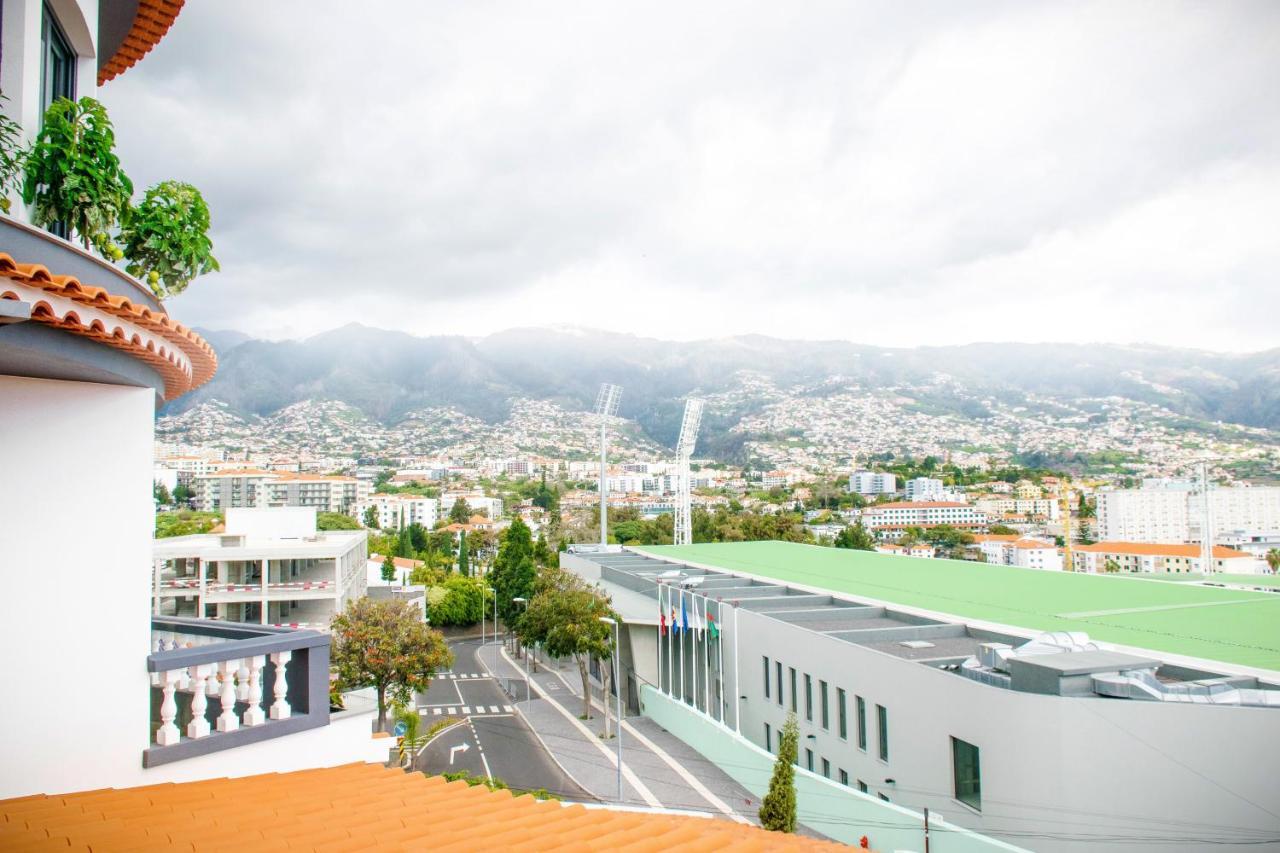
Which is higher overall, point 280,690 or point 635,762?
point 280,690

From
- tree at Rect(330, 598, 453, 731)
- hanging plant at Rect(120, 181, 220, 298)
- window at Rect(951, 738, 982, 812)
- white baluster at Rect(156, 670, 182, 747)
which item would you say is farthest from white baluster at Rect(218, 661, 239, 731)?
tree at Rect(330, 598, 453, 731)

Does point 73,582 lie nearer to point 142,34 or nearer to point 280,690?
point 280,690

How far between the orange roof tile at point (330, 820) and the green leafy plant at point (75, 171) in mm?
3281

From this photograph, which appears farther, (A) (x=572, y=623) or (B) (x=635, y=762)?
(A) (x=572, y=623)

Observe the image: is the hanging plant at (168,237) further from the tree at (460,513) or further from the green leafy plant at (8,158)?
the tree at (460,513)

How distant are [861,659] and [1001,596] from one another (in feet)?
27.3

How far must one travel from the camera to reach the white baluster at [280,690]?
18.2ft

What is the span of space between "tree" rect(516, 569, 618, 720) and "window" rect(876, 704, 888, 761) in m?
11.4

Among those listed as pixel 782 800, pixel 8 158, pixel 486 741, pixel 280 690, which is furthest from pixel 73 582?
pixel 486 741

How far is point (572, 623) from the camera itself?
2695 cm

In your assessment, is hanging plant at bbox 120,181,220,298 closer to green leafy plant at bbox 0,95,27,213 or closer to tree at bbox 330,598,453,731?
green leafy plant at bbox 0,95,27,213

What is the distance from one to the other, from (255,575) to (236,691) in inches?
1022

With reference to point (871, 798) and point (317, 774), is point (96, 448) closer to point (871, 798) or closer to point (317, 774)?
point (317, 774)

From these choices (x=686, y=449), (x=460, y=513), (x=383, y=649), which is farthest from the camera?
(x=460, y=513)
